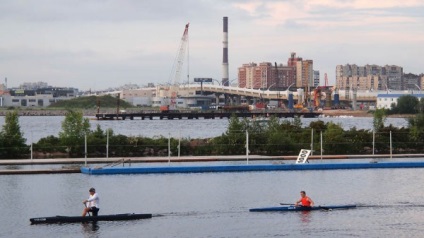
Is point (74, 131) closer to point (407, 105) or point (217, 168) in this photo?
point (217, 168)

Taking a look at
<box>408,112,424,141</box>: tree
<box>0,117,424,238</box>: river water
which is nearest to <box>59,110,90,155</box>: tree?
<box>0,117,424,238</box>: river water

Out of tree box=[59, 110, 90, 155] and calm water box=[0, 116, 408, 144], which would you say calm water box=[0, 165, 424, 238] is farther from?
calm water box=[0, 116, 408, 144]

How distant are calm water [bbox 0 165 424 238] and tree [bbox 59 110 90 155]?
924 cm

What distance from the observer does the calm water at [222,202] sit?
29.5m

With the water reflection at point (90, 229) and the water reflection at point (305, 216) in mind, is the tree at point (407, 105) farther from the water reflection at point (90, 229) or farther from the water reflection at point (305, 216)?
the water reflection at point (90, 229)

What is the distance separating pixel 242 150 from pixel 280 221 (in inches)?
980

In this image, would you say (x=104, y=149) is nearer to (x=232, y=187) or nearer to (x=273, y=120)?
(x=273, y=120)

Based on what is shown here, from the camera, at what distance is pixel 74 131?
181ft

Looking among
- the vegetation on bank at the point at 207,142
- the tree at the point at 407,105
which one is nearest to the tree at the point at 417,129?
the vegetation on bank at the point at 207,142

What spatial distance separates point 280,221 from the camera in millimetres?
→ 31188

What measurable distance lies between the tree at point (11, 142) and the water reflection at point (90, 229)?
2451 centimetres

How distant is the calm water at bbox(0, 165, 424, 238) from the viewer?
96.8ft

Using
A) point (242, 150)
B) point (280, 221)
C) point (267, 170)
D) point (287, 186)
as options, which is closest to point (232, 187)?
point (287, 186)

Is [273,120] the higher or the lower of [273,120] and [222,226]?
the higher
